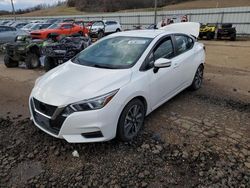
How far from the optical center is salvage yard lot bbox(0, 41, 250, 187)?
276 centimetres

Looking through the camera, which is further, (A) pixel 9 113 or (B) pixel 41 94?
(A) pixel 9 113

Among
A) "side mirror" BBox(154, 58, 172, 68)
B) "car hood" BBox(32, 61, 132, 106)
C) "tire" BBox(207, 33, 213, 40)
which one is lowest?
"tire" BBox(207, 33, 213, 40)

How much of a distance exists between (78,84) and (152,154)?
55.5 inches

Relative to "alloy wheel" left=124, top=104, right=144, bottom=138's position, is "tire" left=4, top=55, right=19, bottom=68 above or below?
below

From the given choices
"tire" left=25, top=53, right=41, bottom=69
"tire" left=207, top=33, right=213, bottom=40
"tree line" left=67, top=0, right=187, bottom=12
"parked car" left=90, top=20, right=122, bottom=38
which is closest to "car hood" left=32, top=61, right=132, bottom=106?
"tire" left=25, top=53, right=41, bottom=69

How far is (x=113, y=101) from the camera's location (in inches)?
118

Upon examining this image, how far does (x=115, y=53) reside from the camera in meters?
3.97

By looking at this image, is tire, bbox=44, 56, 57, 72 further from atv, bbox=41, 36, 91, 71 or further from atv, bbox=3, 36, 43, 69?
atv, bbox=3, 36, 43, 69

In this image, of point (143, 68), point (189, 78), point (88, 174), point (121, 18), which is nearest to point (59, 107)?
point (88, 174)

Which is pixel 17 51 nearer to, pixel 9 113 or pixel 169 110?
pixel 9 113

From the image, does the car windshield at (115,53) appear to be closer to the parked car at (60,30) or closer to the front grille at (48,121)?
the front grille at (48,121)

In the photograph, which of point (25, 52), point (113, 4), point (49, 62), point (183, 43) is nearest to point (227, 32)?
point (49, 62)

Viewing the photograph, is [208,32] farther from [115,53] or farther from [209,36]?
[115,53]

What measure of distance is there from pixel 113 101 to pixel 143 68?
2.86 feet
